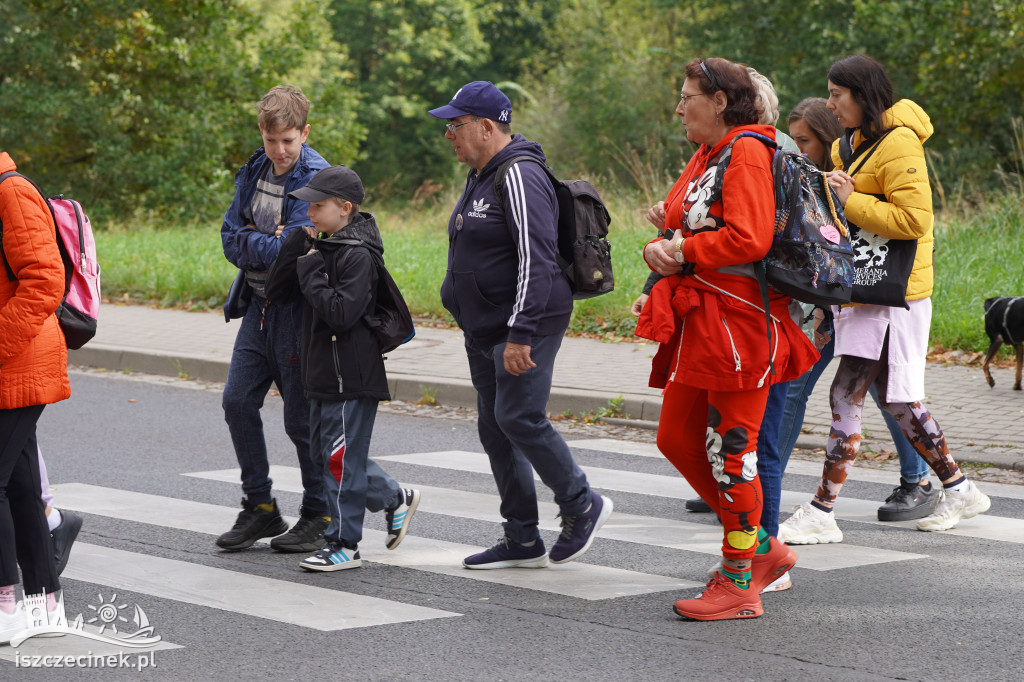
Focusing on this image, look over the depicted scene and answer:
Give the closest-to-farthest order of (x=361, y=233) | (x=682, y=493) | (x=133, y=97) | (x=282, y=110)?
(x=361, y=233) < (x=282, y=110) < (x=682, y=493) < (x=133, y=97)

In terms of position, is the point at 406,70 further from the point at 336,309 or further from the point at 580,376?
the point at 336,309

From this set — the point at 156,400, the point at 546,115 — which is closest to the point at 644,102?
the point at 546,115

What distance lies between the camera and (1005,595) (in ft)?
15.8

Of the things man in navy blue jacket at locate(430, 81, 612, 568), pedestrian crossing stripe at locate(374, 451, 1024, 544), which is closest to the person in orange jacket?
man in navy blue jacket at locate(430, 81, 612, 568)

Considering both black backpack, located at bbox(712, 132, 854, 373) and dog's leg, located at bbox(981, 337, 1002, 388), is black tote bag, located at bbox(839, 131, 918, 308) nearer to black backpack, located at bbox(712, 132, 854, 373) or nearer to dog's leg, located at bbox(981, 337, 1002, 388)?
black backpack, located at bbox(712, 132, 854, 373)

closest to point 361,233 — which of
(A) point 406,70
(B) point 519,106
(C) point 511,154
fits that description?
(C) point 511,154

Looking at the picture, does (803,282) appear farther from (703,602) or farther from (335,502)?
(335,502)

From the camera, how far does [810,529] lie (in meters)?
5.75

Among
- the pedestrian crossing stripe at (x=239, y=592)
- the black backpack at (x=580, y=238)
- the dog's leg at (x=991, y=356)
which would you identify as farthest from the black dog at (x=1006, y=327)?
the pedestrian crossing stripe at (x=239, y=592)

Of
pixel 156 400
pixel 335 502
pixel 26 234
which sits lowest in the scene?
pixel 156 400

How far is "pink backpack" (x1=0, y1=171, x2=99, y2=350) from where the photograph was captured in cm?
431

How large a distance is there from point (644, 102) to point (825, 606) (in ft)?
116

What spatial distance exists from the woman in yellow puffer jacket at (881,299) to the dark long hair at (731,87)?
1216 millimetres

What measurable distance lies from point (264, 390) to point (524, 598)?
1.55 metres
